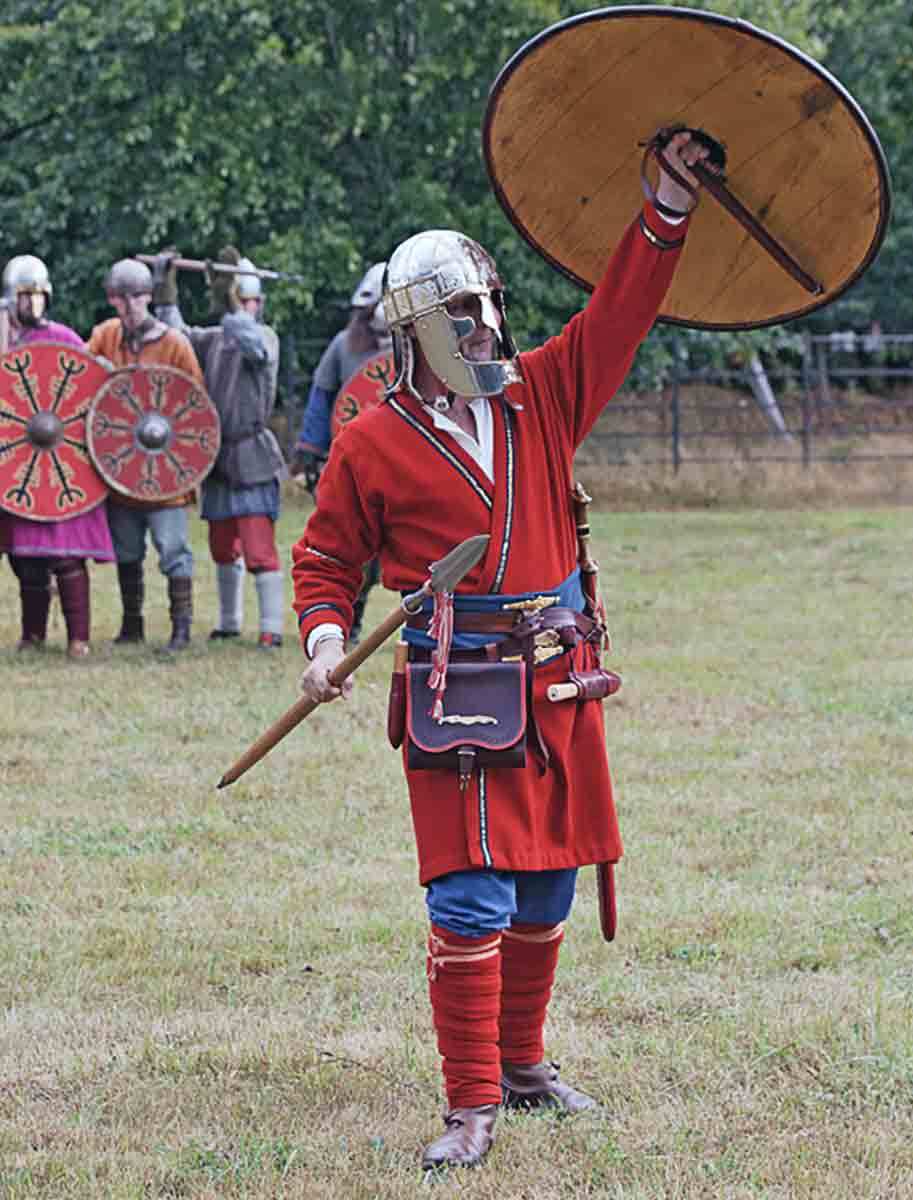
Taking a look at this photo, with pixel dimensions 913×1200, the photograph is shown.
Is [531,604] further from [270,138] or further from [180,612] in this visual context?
[270,138]

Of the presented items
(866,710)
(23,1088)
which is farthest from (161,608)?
(23,1088)

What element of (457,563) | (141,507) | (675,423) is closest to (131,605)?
(141,507)

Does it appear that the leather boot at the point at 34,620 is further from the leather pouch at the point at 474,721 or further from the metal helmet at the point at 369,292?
the leather pouch at the point at 474,721

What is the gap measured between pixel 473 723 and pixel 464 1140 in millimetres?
777

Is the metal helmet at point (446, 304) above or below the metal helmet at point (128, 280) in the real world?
below

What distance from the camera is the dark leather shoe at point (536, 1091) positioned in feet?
13.5

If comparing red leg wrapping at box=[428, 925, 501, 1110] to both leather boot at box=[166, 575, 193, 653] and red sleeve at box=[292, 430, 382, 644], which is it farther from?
leather boot at box=[166, 575, 193, 653]

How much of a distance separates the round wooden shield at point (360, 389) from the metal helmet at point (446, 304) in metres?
6.17

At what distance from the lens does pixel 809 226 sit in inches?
152

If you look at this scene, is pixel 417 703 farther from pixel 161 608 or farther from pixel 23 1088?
pixel 161 608

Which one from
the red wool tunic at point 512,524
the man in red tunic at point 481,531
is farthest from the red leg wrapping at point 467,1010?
the red wool tunic at point 512,524

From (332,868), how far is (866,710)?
323cm

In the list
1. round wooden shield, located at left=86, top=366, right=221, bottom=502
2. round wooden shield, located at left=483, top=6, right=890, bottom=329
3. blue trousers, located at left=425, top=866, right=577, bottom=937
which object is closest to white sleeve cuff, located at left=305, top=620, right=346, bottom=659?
blue trousers, located at left=425, top=866, right=577, bottom=937

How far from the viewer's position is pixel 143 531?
34.2 ft
